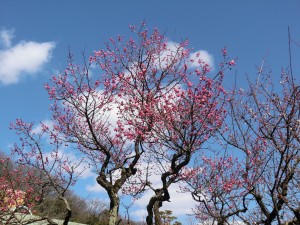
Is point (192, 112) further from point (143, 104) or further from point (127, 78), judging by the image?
point (127, 78)

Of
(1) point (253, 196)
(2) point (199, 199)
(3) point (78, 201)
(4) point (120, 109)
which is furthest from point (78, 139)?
(3) point (78, 201)

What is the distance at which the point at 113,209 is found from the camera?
10.3 m

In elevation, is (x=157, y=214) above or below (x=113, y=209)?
below

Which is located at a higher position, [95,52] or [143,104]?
[95,52]

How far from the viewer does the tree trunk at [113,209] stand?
399 inches

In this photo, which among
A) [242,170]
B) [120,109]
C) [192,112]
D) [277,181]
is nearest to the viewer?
[277,181]

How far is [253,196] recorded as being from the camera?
7.59m

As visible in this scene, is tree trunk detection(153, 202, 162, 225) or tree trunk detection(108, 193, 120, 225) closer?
tree trunk detection(153, 202, 162, 225)

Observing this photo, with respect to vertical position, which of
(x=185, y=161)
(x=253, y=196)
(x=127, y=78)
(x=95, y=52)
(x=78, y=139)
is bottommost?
(x=253, y=196)

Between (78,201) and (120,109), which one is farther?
(78,201)

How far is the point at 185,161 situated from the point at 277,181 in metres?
2.64

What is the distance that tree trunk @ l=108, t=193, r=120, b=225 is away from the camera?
33.2 feet

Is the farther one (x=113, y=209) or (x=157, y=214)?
(x=113, y=209)

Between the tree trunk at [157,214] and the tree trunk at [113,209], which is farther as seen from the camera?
the tree trunk at [113,209]
